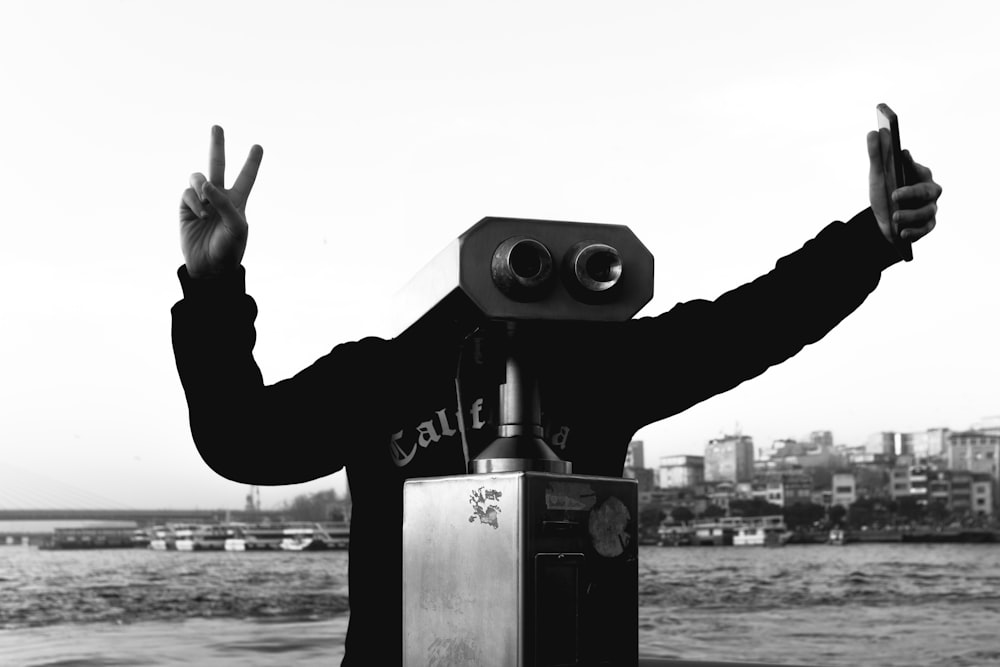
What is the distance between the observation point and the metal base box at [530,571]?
903 mm

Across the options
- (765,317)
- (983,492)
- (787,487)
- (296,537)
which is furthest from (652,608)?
(765,317)

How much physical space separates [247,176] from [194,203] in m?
0.09

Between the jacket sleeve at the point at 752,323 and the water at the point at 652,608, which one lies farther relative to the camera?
the water at the point at 652,608

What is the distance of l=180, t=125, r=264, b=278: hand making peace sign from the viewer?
1382 mm

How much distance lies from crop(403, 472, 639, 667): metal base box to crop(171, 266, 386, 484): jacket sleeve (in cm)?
72

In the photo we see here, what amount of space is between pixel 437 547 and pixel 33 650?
111 ft

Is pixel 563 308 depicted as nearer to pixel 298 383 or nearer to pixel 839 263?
pixel 839 263

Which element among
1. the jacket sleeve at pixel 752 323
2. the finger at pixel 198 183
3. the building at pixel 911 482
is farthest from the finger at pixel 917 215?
the building at pixel 911 482

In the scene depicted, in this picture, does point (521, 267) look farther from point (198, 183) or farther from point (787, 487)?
point (787, 487)

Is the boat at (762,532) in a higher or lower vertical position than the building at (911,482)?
lower

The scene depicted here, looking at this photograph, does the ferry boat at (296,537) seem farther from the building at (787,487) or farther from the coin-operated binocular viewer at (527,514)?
the coin-operated binocular viewer at (527,514)

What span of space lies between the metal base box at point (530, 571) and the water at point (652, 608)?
37.6ft

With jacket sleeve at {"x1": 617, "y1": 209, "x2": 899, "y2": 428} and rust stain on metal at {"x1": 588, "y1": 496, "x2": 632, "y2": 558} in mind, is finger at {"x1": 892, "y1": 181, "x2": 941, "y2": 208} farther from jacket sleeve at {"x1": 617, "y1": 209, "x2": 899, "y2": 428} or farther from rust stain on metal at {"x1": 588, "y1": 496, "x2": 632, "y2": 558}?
rust stain on metal at {"x1": 588, "y1": 496, "x2": 632, "y2": 558}

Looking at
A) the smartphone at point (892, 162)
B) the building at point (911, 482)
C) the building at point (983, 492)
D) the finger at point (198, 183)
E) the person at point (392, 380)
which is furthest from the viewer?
the building at point (911, 482)
